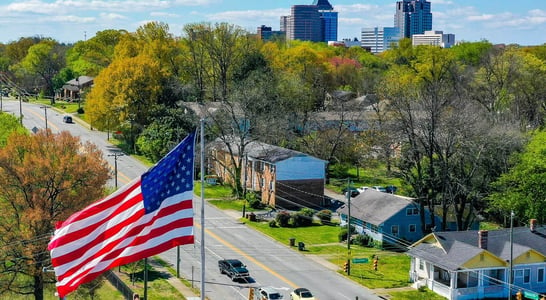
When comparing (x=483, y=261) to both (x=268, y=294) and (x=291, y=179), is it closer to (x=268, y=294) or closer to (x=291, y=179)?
(x=268, y=294)

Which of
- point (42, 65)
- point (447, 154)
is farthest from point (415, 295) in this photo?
point (42, 65)

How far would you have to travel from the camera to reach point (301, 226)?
70.9m

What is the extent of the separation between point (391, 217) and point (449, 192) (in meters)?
5.59

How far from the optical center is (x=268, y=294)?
1831 inches

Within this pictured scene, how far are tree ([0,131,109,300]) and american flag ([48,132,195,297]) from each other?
24.5 m

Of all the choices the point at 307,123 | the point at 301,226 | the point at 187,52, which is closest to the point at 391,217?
the point at 301,226

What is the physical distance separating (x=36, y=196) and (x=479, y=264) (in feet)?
99.3

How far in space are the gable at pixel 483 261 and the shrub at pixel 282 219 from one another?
78.1ft

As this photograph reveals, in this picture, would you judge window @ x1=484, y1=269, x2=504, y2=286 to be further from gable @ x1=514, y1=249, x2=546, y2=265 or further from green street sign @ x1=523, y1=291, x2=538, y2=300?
green street sign @ x1=523, y1=291, x2=538, y2=300

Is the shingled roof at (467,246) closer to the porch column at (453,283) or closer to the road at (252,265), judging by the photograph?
the porch column at (453,283)

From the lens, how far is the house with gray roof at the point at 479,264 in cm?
5025

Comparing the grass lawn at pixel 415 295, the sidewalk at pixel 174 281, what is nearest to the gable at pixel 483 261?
the grass lawn at pixel 415 295

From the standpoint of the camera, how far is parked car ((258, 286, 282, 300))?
4650 cm

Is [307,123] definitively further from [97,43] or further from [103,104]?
[97,43]
